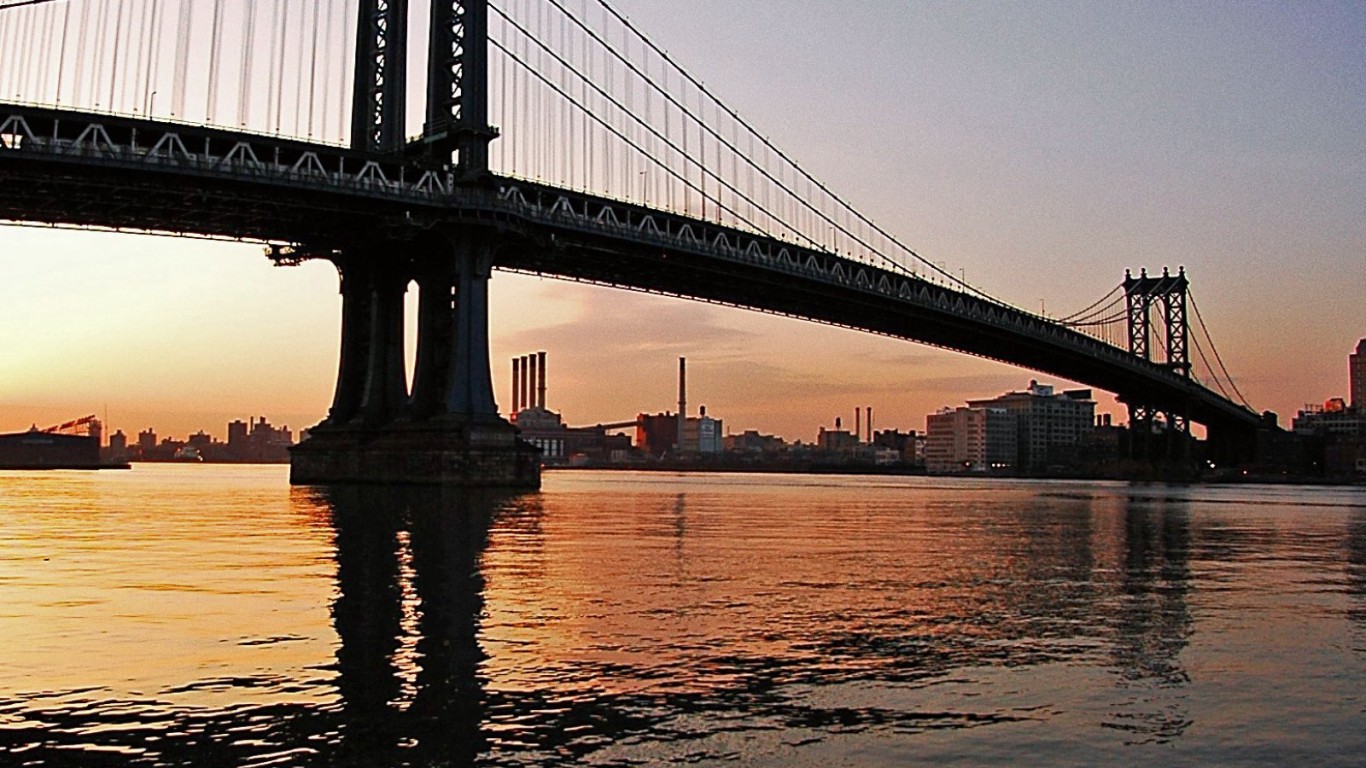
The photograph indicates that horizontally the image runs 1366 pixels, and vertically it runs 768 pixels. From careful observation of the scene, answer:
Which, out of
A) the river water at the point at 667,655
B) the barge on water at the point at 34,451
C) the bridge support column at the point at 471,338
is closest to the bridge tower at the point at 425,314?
the bridge support column at the point at 471,338

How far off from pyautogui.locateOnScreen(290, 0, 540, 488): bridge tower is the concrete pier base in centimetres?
7

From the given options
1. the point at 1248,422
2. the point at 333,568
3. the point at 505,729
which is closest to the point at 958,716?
the point at 505,729

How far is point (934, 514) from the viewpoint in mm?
55031

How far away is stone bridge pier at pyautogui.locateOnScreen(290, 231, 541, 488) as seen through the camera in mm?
65812

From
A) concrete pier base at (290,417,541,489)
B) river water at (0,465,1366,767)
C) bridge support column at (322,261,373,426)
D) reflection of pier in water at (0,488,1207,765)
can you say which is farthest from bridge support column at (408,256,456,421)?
reflection of pier in water at (0,488,1207,765)

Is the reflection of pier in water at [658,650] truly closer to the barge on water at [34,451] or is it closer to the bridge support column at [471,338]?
the bridge support column at [471,338]

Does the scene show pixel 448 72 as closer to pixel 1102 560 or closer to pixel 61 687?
pixel 1102 560

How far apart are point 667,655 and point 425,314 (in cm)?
5917

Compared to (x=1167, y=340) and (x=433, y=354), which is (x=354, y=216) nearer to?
(x=433, y=354)

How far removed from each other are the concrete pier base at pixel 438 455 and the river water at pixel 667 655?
33.9 m

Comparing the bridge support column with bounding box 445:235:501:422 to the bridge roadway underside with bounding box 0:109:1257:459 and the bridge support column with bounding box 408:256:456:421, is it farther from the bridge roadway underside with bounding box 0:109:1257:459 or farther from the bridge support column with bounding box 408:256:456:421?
the bridge support column with bounding box 408:256:456:421

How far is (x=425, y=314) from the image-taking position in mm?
71000

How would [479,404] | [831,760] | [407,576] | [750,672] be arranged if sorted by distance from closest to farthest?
[831,760]
[750,672]
[407,576]
[479,404]

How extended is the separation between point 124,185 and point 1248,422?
435ft
